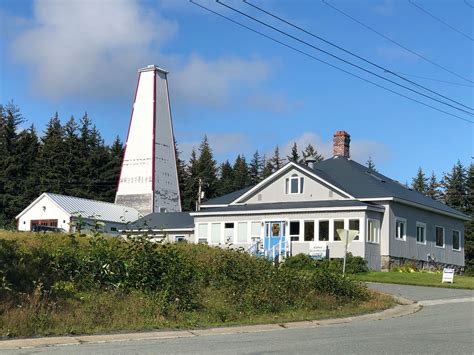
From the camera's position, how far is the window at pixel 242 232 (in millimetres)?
41094

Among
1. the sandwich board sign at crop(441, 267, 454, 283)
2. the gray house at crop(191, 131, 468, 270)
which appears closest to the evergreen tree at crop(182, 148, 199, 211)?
the gray house at crop(191, 131, 468, 270)

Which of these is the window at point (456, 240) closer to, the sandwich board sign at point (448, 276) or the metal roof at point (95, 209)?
the sandwich board sign at point (448, 276)

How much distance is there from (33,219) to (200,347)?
46149mm

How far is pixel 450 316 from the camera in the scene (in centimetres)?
1669

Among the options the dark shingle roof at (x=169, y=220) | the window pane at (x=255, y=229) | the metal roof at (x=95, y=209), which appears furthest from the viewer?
the metal roof at (x=95, y=209)

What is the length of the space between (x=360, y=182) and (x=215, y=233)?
9.99 m

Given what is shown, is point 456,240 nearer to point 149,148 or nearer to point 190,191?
point 149,148

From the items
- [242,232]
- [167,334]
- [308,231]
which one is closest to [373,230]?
[308,231]

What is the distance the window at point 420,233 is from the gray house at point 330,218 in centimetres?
7

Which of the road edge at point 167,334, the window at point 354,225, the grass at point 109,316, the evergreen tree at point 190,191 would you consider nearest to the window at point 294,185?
the window at point 354,225

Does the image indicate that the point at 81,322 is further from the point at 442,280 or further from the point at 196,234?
the point at 196,234

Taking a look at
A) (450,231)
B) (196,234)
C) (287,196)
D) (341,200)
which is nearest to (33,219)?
(196,234)

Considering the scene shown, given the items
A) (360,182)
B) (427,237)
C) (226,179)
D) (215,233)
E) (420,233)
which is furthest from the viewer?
(226,179)

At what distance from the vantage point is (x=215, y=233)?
139 feet
